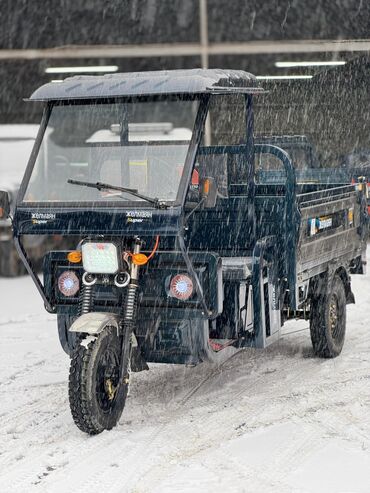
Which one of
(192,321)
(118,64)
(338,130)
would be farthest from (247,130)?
(118,64)

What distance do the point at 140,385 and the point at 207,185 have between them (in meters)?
2.03

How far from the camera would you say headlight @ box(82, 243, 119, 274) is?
598cm

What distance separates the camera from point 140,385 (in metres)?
7.27

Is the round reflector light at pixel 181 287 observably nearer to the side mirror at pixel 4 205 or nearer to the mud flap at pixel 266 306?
the mud flap at pixel 266 306

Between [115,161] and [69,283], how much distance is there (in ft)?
2.84

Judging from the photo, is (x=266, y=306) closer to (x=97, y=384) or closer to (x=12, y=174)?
(x=97, y=384)

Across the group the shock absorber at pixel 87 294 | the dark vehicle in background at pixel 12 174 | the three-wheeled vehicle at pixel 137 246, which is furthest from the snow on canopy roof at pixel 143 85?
the dark vehicle in background at pixel 12 174

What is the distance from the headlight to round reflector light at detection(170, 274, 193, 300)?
408 millimetres

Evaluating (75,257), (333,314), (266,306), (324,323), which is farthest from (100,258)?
(333,314)

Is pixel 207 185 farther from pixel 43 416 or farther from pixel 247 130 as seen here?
pixel 43 416

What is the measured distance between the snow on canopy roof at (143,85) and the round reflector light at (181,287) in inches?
45.3

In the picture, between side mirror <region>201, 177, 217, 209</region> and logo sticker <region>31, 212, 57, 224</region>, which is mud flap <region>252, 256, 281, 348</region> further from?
logo sticker <region>31, 212, 57, 224</region>

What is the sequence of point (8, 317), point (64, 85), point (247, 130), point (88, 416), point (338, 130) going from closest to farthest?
point (88, 416) < point (64, 85) < point (247, 130) < point (8, 317) < point (338, 130)

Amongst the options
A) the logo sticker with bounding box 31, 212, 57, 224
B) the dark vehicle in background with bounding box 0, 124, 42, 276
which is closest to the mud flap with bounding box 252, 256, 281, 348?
the logo sticker with bounding box 31, 212, 57, 224
